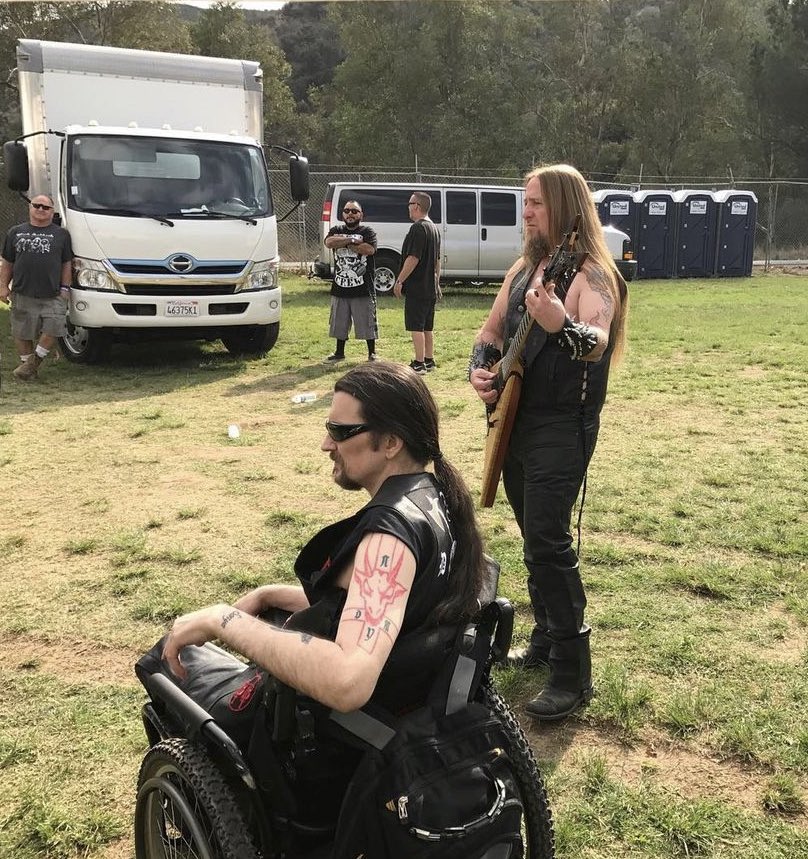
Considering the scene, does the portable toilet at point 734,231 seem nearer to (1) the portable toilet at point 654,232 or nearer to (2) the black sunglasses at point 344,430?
(1) the portable toilet at point 654,232

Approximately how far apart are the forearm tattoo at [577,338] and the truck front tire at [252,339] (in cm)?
768

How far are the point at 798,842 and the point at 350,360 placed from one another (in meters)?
8.20

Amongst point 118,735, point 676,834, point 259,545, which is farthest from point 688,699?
point 259,545

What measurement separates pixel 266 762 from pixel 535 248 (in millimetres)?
1970

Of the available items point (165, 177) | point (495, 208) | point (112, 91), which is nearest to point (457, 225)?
point (495, 208)

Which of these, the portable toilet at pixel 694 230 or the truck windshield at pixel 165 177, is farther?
the portable toilet at pixel 694 230

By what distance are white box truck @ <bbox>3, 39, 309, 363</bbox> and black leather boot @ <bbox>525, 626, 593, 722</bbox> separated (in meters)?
6.93

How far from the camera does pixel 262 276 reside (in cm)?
951

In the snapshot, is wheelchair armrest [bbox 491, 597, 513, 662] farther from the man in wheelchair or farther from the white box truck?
the white box truck

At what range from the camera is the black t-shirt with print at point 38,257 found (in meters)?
8.64

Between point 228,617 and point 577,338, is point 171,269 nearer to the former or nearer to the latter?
point 577,338

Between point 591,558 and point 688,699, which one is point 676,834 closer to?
point 688,699

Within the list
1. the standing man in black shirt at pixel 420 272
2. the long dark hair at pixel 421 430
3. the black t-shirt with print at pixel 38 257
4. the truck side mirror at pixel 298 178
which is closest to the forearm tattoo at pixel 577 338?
the long dark hair at pixel 421 430

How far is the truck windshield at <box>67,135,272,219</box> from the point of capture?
8867 millimetres
